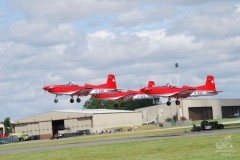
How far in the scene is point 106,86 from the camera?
9644 centimetres

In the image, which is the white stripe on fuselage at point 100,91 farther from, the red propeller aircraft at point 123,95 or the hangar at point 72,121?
the hangar at point 72,121

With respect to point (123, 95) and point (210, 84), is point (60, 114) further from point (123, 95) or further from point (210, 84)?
point (210, 84)

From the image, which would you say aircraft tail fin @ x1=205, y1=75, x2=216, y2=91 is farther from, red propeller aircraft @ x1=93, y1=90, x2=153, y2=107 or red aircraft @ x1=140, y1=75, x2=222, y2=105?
red propeller aircraft @ x1=93, y1=90, x2=153, y2=107

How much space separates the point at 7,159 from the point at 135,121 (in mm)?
109351

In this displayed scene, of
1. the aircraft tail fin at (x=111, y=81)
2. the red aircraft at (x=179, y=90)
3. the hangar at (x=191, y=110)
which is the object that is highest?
the aircraft tail fin at (x=111, y=81)

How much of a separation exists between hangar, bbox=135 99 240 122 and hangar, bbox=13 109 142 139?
88.3 ft

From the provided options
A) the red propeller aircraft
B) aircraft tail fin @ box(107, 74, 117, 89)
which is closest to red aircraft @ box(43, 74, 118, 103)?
aircraft tail fin @ box(107, 74, 117, 89)

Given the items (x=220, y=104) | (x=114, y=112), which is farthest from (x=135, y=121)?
(x=220, y=104)

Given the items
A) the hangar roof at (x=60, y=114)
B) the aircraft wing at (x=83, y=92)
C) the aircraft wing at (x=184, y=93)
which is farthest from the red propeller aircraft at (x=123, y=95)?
the hangar roof at (x=60, y=114)

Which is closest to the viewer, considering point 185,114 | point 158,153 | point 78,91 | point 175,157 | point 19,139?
point 175,157

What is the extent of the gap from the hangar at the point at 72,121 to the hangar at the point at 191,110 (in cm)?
2691

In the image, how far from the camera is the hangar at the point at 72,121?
495 ft

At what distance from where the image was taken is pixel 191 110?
190 meters

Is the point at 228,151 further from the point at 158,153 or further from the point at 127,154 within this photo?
the point at 127,154
